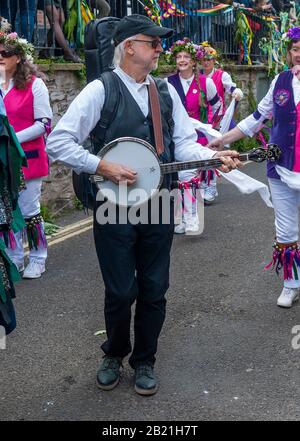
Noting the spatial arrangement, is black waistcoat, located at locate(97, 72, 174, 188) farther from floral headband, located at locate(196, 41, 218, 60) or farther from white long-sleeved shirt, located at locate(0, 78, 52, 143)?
floral headband, located at locate(196, 41, 218, 60)

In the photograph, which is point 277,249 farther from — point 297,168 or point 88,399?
point 88,399

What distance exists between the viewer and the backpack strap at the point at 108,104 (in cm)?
341

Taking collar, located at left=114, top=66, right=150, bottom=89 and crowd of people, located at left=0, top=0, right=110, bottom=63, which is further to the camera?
crowd of people, located at left=0, top=0, right=110, bottom=63

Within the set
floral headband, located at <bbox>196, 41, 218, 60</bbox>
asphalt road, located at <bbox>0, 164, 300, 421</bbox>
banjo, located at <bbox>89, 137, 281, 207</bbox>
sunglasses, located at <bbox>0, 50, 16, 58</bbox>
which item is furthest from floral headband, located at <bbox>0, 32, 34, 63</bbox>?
floral headband, located at <bbox>196, 41, 218, 60</bbox>

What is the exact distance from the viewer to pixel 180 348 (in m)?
4.30

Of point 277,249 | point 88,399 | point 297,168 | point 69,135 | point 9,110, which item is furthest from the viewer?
point 9,110

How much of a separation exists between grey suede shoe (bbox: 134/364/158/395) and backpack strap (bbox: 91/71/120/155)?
1.23 m

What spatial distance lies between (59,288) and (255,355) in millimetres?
1916

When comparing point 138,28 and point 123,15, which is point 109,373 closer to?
point 138,28

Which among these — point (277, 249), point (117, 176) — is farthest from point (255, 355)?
point (117, 176)

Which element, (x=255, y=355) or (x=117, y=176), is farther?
(x=255, y=355)

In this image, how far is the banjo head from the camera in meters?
3.41

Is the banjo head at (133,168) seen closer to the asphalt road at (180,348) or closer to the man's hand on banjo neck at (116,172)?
the man's hand on banjo neck at (116,172)

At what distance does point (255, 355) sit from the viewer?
418 cm
